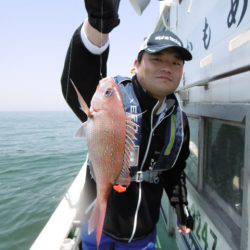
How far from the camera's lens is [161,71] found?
209 cm

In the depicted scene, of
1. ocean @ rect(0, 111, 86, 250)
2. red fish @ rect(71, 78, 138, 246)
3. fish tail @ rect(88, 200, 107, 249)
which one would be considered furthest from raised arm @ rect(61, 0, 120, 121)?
ocean @ rect(0, 111, 86, 250)

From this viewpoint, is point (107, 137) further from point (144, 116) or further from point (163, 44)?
point (163, 44)

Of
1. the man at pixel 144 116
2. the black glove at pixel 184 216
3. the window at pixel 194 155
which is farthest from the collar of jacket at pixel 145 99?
the window at pixel 194 155

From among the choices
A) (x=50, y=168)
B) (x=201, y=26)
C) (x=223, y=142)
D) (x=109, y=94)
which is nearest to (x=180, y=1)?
(x=201, y=26)

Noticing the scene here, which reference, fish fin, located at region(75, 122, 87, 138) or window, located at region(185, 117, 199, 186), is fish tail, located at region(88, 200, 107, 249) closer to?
fish fin, located at region(75, 122, 87, 138)

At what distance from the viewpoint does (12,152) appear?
17984mm

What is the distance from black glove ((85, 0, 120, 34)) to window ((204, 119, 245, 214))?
1.19 meters

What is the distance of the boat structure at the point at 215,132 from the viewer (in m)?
2.10

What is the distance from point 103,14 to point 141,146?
97cm

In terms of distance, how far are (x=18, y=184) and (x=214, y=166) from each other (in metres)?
8.92

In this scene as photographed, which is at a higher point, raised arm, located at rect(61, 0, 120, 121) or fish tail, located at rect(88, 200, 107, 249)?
raised arm, located at rect(61, 0, 120, 121)

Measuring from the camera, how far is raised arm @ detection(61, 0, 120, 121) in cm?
175

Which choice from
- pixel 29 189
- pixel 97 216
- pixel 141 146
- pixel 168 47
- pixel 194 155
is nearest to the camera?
pixel 97 216

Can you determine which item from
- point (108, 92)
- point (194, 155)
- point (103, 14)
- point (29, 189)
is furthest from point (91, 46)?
point (29, 189)
